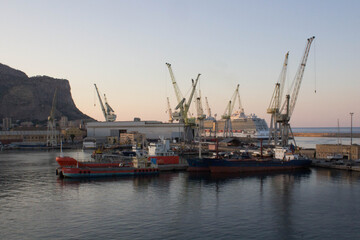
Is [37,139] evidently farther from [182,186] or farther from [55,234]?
[55,234]

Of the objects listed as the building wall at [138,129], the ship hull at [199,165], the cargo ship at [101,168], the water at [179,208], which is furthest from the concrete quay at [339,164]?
the building wall at [138,129]

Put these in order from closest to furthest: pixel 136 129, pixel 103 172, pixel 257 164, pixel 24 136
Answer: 1. pixel 103 172
2. pixel 257 164
3. pixel 24 136
4. pixel 136 129

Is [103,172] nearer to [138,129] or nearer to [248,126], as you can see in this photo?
[138,129]

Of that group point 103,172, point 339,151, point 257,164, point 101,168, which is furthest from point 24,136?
point 339,151

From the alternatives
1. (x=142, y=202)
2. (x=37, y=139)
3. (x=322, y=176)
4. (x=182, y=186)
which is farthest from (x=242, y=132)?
(x=142, y=202)

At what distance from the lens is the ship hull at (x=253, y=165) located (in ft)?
178

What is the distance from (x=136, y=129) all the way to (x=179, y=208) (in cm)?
11621

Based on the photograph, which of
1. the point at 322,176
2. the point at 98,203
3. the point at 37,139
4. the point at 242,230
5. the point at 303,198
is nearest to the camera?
the point at 242,230

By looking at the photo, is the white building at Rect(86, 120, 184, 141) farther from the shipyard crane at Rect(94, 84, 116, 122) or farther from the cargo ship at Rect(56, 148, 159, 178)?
the cargo ship at Rect(56, 148, 159, 178)

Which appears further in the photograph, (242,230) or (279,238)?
(242,230)

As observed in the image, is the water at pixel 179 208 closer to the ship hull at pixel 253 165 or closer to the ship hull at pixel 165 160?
the ship hull at pixel 253 165

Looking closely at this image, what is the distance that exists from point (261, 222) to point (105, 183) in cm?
2332

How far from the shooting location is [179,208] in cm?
3094

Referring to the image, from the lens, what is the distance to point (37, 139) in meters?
140
